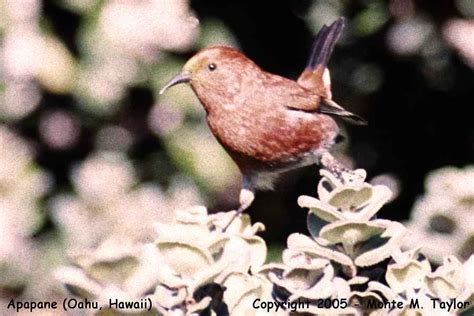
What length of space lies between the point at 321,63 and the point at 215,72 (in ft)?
2.26

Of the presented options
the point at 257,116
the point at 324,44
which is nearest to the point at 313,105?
the point at 257,116

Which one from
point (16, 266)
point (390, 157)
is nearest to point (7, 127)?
point (16, 266)

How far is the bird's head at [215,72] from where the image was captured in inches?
97.2

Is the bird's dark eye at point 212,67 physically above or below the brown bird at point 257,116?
above

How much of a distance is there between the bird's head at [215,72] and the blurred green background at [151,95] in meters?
0.28

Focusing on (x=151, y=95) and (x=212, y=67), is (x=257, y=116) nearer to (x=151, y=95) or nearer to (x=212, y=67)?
(x=212, y=67)

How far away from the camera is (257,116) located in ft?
8.77

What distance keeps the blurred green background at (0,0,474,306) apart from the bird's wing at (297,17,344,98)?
0.15 metres

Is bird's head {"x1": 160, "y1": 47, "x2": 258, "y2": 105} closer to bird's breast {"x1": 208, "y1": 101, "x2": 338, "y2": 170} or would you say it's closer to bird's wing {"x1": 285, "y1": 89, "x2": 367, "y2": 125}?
bird's breast {"x1": 208, "y1": 101, "x2": 338, "y2": 170}

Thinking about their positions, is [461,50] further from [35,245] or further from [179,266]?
[179,266]

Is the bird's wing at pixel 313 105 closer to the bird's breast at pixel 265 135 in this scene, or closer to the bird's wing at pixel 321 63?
the bird's breast at pixel 265 135

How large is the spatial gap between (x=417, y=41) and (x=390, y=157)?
538 millimetres

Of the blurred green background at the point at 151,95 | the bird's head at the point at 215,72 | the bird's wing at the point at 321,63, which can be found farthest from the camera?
the bird's wing at the point at 321,63

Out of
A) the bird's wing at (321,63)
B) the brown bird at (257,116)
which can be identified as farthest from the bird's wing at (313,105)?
the bird's wing at (321,63)
